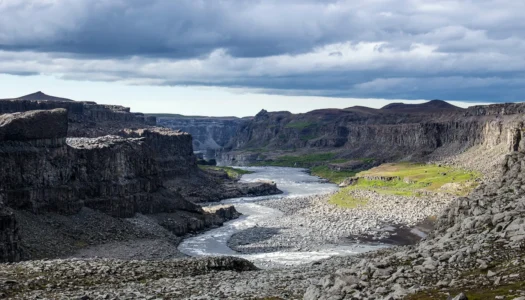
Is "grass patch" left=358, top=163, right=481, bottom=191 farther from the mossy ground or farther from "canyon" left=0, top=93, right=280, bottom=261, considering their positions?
"canyon" left=0, top=93, right=280, bottom=261

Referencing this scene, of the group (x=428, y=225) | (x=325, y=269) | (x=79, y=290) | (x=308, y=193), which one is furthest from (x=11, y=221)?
(x=308, y=193)

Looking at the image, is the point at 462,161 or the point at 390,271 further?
the point at 462,161

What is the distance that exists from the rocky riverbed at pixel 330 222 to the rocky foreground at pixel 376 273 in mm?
44804

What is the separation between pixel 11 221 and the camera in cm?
7400

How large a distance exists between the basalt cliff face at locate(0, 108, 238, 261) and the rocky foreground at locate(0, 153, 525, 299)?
30.8 metres

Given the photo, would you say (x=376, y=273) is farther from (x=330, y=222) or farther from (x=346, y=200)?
(x=346, y=200)

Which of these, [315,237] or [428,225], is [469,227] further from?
[428,225]

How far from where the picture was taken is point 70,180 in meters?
101

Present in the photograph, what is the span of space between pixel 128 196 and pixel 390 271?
8375 cm

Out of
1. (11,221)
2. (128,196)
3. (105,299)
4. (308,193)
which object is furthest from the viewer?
(308,193)

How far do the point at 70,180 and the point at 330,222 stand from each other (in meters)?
45.1

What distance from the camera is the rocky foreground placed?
91.9 ft

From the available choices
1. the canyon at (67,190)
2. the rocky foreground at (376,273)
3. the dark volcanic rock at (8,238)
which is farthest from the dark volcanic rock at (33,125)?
the rocky foreground at (376,273)

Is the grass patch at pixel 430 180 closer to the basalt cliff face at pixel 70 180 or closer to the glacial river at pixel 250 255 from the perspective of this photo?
the glacial river at pixel 250 255
